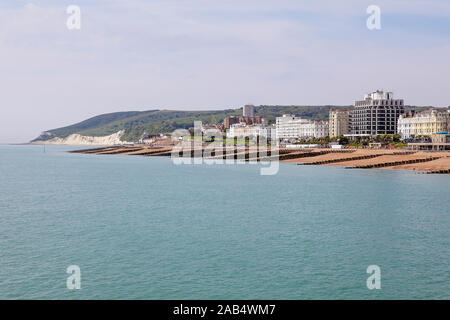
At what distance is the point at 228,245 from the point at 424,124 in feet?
548

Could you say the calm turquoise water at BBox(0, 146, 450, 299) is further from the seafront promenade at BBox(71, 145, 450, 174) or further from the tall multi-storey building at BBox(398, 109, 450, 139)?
the tall multi-storey building at BBox(398, 109, 450, 139)

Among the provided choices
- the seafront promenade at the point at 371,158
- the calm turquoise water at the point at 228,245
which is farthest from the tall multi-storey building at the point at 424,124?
the calm turquoise water at the point at 228,245

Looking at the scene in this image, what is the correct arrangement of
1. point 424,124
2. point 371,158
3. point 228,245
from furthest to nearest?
1. point 424,124
2. point 371,158
3. point 228,245

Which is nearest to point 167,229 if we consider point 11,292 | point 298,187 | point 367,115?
point 11,292

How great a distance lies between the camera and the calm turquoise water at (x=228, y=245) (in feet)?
67.7

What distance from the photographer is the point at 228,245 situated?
27.8 meters

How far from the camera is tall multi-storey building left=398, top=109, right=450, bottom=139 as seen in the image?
16888 cm

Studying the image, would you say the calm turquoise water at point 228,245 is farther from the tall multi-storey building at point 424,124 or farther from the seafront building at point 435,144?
the tall multi-storey building at point 424,124

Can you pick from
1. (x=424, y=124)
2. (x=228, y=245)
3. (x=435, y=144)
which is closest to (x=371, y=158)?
(x=435, y=144)

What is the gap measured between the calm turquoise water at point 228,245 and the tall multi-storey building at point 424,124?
12963 centimetres

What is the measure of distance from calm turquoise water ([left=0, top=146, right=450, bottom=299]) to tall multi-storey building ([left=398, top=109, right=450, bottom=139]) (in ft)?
425

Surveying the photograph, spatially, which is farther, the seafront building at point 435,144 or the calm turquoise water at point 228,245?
the seafront building at point 435,144

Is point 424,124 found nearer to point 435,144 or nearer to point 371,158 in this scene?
point 435,144

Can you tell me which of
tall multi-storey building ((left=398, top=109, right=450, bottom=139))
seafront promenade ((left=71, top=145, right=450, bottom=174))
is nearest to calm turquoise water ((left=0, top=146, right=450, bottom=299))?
seafront promenade ((left=71, top=145, right=450, bottom=174))
